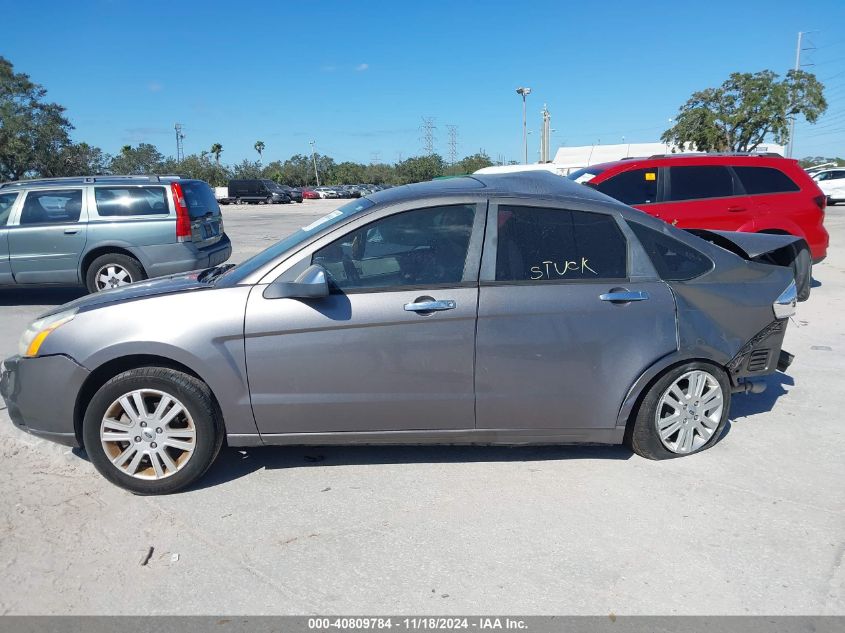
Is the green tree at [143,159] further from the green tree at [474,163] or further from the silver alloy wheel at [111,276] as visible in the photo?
the silver alloy wheel at [111,276]

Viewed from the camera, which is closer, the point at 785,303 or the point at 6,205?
the point at 785,303

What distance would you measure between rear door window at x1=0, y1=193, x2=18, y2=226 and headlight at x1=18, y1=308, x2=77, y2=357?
613 centimetres

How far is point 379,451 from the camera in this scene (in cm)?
Answer: 436

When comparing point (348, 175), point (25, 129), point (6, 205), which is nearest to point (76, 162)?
point (25, 129)

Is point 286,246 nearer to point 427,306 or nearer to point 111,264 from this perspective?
point 427,306

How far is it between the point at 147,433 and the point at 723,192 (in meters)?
7.59

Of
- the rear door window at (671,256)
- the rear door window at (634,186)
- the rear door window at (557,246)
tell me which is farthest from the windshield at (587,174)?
the rear door window at (557,246)

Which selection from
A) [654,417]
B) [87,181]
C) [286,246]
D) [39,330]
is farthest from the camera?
[87,181]

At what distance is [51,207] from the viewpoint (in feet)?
29.4

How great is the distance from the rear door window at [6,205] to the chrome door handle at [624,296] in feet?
27.5

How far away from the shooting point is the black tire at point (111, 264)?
8891mm

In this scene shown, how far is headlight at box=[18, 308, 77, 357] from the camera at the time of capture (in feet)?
12.3

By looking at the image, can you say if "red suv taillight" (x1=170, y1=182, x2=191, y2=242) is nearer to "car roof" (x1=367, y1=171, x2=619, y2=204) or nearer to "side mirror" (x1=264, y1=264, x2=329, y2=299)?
"car roof" (x1=367, y1=171, x2=619, y2=204)

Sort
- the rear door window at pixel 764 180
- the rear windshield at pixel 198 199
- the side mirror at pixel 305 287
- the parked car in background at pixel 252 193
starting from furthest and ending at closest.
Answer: the parked car in background at pixel 252 193 < the rear windshield at pixel 198 199 < the rear door window at pixel 764 180 < the side mirror at pixel 305 287
